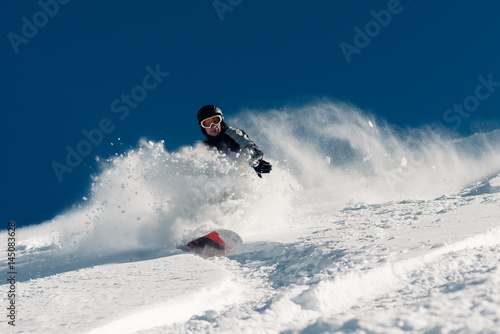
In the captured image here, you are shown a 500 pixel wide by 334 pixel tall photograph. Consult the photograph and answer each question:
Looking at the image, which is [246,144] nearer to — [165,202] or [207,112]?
[207,112]

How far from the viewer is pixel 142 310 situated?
2932 mm

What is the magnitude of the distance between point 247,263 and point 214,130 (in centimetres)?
368

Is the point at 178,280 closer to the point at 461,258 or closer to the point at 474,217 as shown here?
the point at 461,258

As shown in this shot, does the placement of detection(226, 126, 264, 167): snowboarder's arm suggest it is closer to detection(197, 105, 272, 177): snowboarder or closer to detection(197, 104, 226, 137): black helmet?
detection(197, 105, 272, 177): snowboarder

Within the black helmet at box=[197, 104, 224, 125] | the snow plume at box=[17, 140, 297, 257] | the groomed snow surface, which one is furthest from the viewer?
the black helmet at box=[197, 104, 224, 125]

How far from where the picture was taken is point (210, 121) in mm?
7633

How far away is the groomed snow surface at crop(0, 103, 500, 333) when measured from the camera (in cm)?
264

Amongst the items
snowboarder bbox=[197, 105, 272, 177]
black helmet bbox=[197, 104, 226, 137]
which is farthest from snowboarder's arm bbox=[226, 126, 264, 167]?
black helmet bbox=[197, 104, 226, 137]

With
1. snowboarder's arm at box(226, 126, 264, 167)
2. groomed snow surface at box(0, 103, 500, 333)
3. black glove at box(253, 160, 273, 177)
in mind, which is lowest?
groomed snow surface at box(0, 103, 500, 333)

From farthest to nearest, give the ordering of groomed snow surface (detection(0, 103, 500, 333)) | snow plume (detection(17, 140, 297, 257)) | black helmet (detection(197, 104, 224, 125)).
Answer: black helmet (detection(197, 104, 224, 125))
snow plume (detection(17, 140, 297, 257))
groomed snow surface (detection(0, 103, 500, 333))

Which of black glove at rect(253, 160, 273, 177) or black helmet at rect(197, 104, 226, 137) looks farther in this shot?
black helmet at rect(197, 104, 226, 137)

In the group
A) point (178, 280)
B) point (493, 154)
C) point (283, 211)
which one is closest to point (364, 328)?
point (178, 280)

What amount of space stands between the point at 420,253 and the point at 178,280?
2.36 meters

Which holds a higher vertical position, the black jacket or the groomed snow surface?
the black jacket
